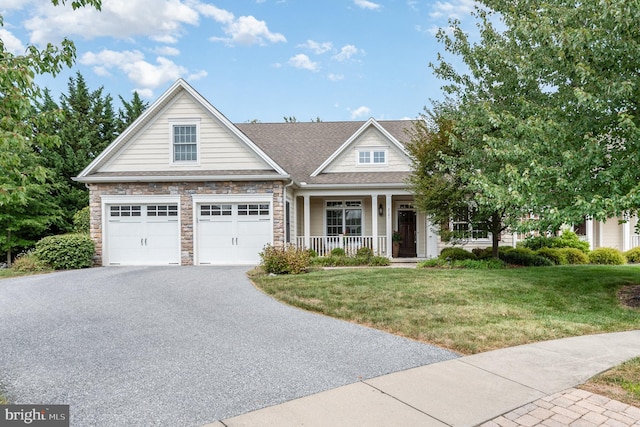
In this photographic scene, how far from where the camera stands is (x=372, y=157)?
54.1 ft

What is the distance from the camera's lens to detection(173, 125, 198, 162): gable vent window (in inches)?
568

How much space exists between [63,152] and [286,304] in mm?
19809

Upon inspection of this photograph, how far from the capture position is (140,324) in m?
6.36

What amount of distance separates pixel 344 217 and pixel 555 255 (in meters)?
8.29

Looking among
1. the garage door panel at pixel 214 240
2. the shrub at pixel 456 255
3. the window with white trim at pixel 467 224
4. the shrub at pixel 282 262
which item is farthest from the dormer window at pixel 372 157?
the shrub at pixel 282 262

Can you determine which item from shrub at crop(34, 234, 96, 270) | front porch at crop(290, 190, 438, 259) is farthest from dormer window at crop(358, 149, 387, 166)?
shrub at crop(34, 234, 96, 270)

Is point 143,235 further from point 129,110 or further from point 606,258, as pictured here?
point 606,258

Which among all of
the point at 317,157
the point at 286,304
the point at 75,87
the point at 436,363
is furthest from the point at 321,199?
the point at 75,87

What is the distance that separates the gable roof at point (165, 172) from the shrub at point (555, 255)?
398 inches

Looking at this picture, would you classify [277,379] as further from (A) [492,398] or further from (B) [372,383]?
(A) [492,398]

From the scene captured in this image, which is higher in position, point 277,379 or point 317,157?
point 317,157

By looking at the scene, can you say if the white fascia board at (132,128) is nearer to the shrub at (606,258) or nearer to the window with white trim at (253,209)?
the window with white trim at (253,209)

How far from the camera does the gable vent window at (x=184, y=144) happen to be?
14.4 meters

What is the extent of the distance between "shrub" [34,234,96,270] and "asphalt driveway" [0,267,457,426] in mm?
5026
